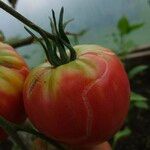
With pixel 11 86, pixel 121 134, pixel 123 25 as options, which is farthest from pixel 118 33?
pixel 11 86

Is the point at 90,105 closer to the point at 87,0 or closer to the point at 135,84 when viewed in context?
the point at 87,0

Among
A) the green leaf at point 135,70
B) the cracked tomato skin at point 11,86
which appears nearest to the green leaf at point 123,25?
the green leaf at point 135,70

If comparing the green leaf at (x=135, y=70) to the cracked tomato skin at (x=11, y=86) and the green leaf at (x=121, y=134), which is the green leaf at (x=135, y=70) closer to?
the green leaf at (x=121, y=134)

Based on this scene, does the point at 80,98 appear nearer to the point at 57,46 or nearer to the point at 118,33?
the point at 57,46

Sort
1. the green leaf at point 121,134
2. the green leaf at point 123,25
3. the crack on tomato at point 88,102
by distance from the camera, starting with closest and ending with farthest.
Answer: the crack on tomato at point 88,102 → the green leaf at point 121,134 → the green leaf at point 123,25

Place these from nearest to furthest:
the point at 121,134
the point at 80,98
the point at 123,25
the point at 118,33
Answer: the point at 80,98 → the point at 121,134 → the point at 123,25 → the point at 118,33

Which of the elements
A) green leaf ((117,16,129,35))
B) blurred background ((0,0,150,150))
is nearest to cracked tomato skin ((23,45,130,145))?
blurred background ((0,0,150,150))

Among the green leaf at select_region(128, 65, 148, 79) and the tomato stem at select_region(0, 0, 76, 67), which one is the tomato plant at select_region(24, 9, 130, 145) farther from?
the green leaf at select_region(128, 65, 148, 79)

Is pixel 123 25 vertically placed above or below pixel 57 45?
below
